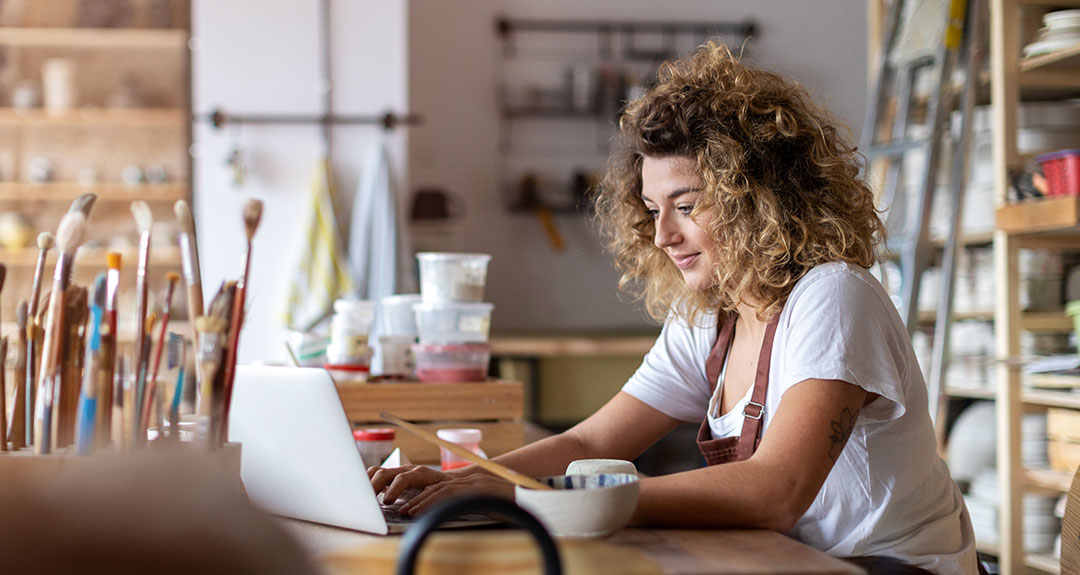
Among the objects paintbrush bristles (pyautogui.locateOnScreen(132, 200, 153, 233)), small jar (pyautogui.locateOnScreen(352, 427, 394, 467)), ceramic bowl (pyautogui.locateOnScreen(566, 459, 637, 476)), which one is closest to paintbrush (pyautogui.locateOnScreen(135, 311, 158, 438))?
paintbrush bristles (pyautogui.locateOnScreen(132, 200, 153, 233))

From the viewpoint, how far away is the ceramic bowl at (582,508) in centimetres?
93

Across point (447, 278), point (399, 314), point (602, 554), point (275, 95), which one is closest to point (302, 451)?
point (602, 554)

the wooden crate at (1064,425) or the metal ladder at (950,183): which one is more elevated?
the metal ladder at (950,183)

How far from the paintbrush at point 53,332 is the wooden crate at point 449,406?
912 millimetres

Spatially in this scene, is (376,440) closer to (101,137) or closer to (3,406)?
(3,406)

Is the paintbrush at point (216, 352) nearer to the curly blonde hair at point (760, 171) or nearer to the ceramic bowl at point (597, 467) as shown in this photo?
the ceramic bowl at point (597, 467)

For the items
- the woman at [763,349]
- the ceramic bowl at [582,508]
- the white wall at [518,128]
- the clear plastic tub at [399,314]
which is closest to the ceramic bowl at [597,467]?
the woman at [763,349]

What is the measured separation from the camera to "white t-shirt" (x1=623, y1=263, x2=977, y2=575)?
1213mm

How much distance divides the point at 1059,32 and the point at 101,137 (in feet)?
12.6

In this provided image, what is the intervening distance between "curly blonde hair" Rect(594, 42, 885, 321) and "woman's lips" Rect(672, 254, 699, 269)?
0.04 metres

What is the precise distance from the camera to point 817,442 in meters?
1.14

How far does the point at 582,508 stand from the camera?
0.94 m

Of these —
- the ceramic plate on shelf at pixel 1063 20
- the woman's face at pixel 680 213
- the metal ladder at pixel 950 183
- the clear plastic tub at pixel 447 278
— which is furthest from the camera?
the metal ladder at pixel 950 183

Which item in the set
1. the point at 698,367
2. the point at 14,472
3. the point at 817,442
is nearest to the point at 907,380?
the point at 817,442
